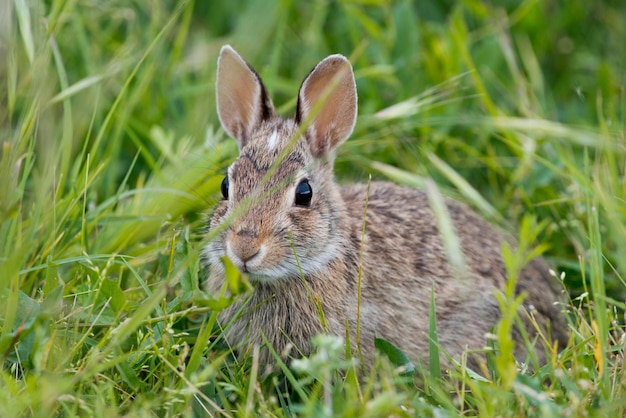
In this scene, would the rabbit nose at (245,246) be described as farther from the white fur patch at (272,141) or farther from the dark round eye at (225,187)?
the white fur patch at (272,141)

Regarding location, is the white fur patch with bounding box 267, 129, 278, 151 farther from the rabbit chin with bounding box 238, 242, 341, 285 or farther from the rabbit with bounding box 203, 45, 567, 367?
the rabbit chin with bounding box 238, 242, 341, 285

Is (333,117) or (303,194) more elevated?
(333,117)

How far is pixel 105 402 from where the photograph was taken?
126 inches

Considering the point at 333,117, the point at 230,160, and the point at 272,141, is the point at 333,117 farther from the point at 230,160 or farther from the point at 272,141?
the point at 230,160

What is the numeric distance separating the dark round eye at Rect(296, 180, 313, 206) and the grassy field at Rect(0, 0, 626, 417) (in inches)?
19.0

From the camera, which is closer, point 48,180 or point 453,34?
point 48,180

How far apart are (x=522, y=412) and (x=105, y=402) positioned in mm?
1367

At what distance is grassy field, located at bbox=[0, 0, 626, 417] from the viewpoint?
3162mm

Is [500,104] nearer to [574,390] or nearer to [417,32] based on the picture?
[417,32]

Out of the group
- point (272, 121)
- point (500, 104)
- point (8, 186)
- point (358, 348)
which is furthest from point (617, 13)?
point (8, 186)

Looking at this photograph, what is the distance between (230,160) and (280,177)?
0.87m

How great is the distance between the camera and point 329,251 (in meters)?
3.87

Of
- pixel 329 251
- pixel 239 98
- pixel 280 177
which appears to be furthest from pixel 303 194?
pixel 239 98

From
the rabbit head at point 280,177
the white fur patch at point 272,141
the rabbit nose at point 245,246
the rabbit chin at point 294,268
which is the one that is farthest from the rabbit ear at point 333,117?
the rabbit nose at point 245,246
